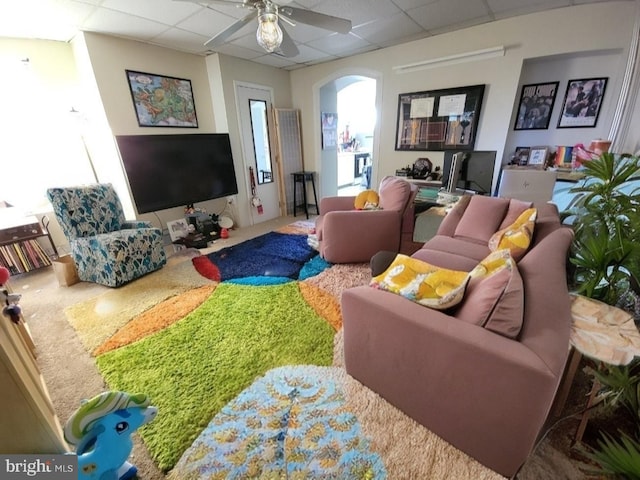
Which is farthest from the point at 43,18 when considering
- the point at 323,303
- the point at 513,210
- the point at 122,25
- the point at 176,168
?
the point at 513,210

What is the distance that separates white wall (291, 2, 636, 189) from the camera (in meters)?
2.49

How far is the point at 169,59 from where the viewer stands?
335cm

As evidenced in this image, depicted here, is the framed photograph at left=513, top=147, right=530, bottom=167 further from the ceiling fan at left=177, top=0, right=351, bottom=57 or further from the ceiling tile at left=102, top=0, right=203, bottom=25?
the ceiling tile at left=102, top=0, right=203, bottom=25

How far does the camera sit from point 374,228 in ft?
8.57

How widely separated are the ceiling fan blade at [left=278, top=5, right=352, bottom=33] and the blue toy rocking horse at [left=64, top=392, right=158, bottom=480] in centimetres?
219

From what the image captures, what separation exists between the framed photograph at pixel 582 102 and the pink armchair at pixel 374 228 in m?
2.09

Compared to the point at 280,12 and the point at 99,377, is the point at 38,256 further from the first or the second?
the point at 280,12

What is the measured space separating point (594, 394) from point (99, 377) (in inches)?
96.8

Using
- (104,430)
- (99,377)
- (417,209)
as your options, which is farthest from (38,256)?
(417,209)

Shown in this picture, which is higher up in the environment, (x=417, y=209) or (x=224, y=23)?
(x=224, y=23)

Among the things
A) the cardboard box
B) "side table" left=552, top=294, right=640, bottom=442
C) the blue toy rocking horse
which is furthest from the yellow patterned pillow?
the cardboard box

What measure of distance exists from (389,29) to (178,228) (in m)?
3.54
